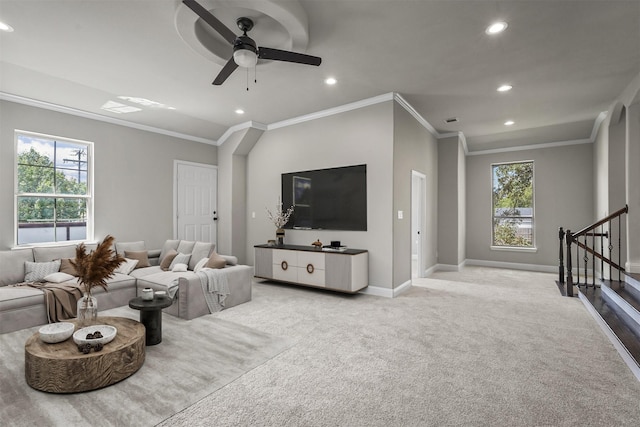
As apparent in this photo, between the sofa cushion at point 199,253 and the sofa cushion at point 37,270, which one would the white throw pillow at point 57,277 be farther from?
the sofa cushion at point 199,253

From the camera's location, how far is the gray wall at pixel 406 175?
15.6 ft

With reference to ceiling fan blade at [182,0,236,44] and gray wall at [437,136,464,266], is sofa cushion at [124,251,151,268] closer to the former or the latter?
ceiling fan blade at [182,0,236,44]

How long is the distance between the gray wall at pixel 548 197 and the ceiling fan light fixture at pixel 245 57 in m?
6.49

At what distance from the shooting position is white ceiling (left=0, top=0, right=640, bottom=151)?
8.87ft

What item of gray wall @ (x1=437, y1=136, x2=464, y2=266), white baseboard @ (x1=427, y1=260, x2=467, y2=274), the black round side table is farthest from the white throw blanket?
gray wall @ (x1=437, y1=136, x2=464, y2=266)

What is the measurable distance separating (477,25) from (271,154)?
4.10 m

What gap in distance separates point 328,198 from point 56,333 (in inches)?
151

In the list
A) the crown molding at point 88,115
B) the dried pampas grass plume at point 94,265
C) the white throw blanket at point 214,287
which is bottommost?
the white throw blanket at point 214,287

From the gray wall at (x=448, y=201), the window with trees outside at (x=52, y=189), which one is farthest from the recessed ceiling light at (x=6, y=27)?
the gray wall at (x=448, y=201)

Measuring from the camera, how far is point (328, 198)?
17.6 feet

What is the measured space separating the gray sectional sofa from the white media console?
0.90 meters

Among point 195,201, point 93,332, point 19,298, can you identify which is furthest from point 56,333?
point 195,201

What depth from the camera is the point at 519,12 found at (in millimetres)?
2709

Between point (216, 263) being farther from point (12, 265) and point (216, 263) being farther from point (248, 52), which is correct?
point (248, 52)
